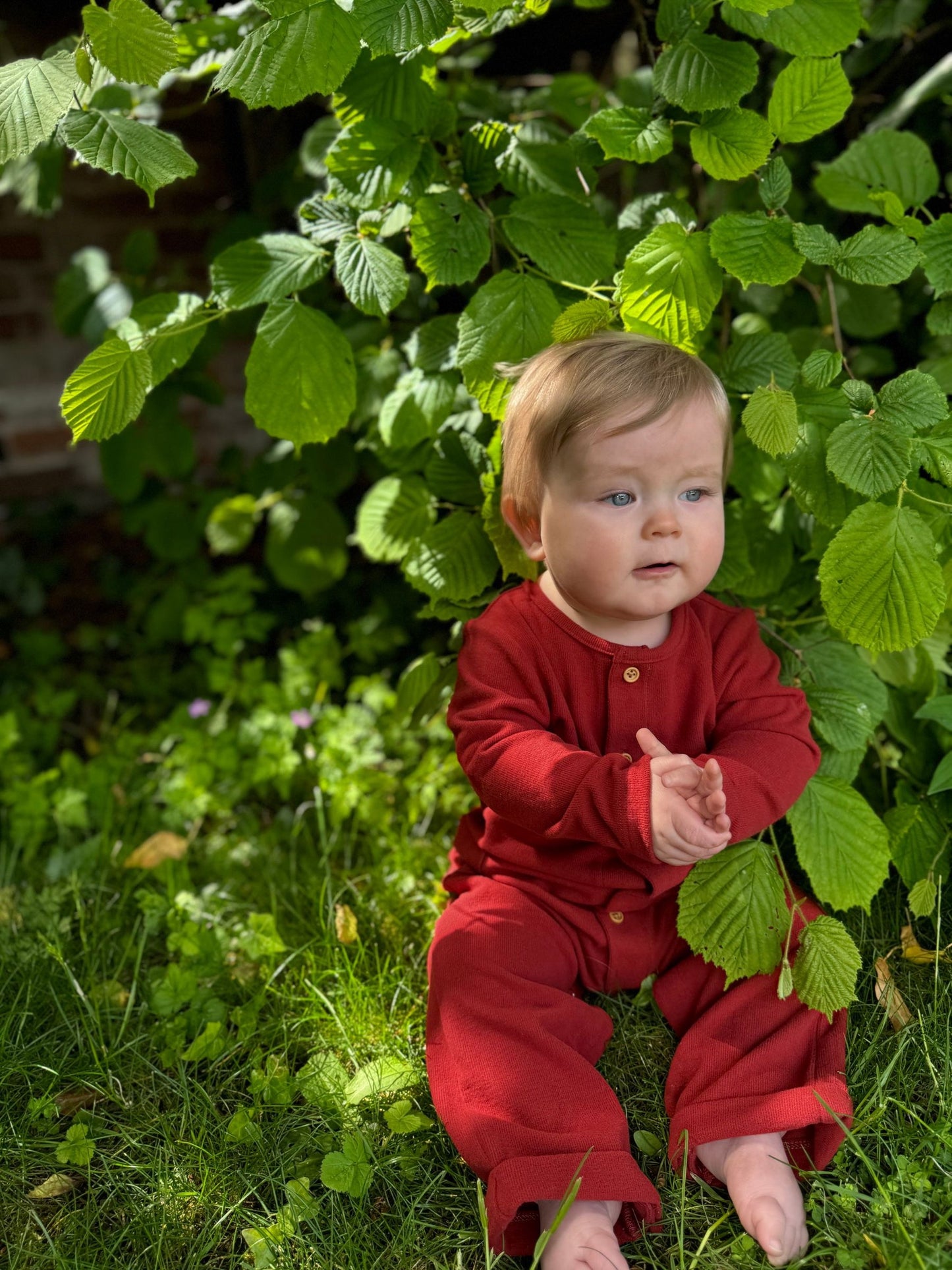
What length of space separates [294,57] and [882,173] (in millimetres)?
943

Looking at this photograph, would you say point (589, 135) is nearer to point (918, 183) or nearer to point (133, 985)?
point (918, 183)

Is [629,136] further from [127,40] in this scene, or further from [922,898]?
[922,898]

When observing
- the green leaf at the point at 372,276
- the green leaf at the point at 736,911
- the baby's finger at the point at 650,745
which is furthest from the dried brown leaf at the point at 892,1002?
the green leaf at the point at 372,276

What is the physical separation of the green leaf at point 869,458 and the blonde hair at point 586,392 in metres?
0.16

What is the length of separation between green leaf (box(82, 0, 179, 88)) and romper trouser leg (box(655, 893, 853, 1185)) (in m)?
1.34

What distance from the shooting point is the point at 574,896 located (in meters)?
1.52

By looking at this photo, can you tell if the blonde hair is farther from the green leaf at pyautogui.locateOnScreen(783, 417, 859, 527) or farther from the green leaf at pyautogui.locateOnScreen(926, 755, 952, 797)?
the green leaf at pyautogui.locateOnScreen(926, 755, 952, 797)

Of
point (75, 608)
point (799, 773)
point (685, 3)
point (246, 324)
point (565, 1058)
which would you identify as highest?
point (685, 3)

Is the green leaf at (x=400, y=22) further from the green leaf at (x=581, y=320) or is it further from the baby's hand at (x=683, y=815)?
the baby's hand at (x=683, y=815)

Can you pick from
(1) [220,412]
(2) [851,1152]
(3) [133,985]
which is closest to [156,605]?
(1) [220,412]

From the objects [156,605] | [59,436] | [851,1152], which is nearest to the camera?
[851,1152]

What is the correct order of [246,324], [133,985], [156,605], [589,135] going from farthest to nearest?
[156,605], [246,324], [133,985], [589,135]

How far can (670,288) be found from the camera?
143 cm

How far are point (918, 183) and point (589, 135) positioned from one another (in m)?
0.56
